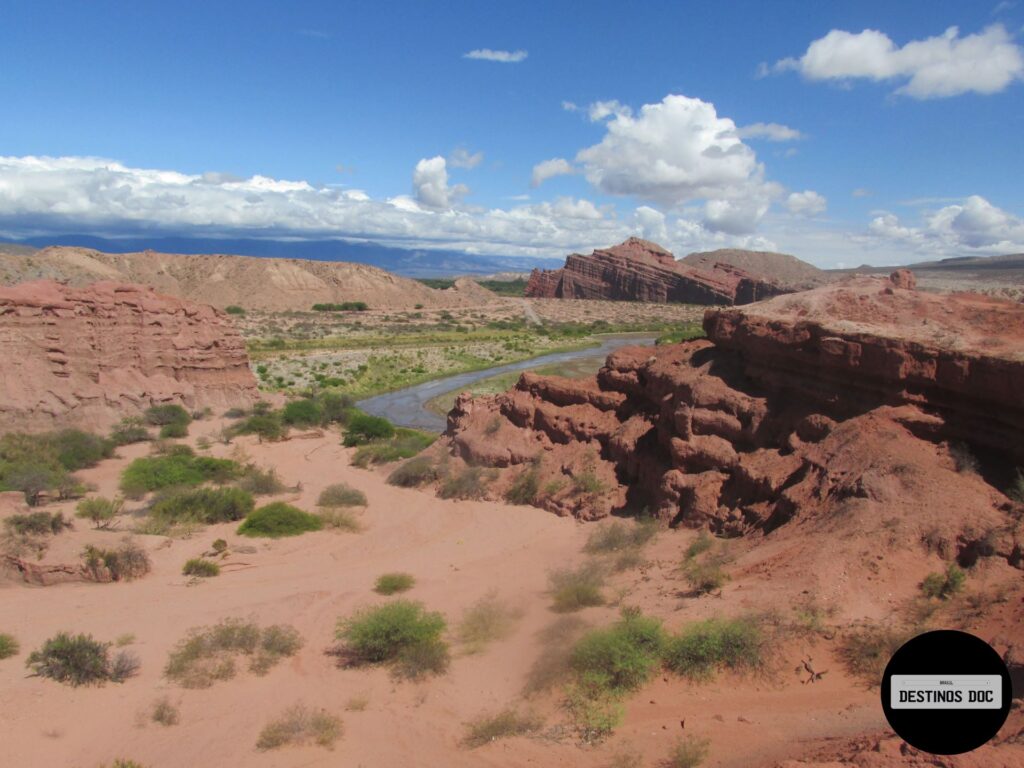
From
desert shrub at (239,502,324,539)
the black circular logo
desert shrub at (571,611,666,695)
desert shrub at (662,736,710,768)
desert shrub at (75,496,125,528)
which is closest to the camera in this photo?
the black circular logo

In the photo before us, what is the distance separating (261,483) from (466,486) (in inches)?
231

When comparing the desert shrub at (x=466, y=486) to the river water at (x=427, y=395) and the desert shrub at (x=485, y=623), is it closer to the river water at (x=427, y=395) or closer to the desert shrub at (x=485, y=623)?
the desert shrub at (x=485, y=623)

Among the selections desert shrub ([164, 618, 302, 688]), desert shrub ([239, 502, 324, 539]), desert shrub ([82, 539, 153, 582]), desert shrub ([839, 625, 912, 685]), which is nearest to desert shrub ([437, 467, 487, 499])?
desert shrub ([239, 502, 324, 539])

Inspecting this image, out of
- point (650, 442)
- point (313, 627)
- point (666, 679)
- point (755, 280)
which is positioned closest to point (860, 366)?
point (650, 442)

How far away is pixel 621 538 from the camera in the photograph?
13289 millimetres

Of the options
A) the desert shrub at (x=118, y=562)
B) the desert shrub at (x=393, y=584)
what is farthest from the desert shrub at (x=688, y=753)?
the desert shrub at (x=118, y=562)

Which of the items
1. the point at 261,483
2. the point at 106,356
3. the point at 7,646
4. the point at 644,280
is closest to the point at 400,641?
the point at 7,646

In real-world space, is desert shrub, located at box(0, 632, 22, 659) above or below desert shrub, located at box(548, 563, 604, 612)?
below

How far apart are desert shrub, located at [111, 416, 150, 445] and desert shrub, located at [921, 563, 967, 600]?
23.6m

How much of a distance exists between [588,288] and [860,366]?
393 ft

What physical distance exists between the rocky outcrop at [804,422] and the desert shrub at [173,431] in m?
12.8

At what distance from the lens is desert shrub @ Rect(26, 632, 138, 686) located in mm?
9062

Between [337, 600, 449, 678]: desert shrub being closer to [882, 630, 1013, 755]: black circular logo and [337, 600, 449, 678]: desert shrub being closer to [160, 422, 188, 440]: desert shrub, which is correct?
[882, 630, 1013, 755]: black circular logo

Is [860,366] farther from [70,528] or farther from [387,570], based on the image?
[70,528]
